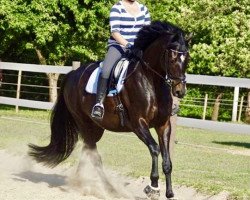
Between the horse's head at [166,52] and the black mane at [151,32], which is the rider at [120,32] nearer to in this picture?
the black mane at [151,32]

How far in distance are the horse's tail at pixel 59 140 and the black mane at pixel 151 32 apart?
2.18 meters

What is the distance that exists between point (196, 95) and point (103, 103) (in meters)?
21.2

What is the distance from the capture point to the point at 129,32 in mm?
8516

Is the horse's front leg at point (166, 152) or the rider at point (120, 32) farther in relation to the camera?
the rider at point (120, 32)

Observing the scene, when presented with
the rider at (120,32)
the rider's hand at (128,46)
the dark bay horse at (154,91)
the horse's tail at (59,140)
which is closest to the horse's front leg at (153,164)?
the dark bay horse at (154,91)

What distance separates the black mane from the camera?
313 inches

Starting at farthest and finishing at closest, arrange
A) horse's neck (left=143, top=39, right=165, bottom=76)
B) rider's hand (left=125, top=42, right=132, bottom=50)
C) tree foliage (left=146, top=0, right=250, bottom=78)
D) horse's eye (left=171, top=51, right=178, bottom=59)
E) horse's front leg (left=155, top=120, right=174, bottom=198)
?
tree foliage (left=146, top=0, right=250, bottom=78) < rider's hand (left=125, top=42, right=132, bottom=50) < horse's neck (left=143, top=39, right=165, bottom=76) < horse's front leg (left=155, top=120, right=174, bottom=198) < horse's eye (left=171, top=51, right=178, bottom=59)

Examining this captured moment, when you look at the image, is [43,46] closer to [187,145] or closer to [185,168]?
[187,145]

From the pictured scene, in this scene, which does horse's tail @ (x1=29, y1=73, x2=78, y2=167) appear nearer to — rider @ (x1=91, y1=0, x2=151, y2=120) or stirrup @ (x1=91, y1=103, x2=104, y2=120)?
rider @ (x1=91, y1=0, x2=151, y2=120)

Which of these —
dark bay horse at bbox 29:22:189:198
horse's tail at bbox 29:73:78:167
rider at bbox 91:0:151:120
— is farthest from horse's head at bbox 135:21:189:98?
horse's tail at bbox 29:73:78:167

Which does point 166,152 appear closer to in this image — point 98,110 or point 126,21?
point 98,110

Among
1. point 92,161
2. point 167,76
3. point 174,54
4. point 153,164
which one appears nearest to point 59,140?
point 92,161

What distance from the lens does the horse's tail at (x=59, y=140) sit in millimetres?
9688

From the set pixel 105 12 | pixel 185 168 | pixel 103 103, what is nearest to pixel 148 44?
pixel 103 103
